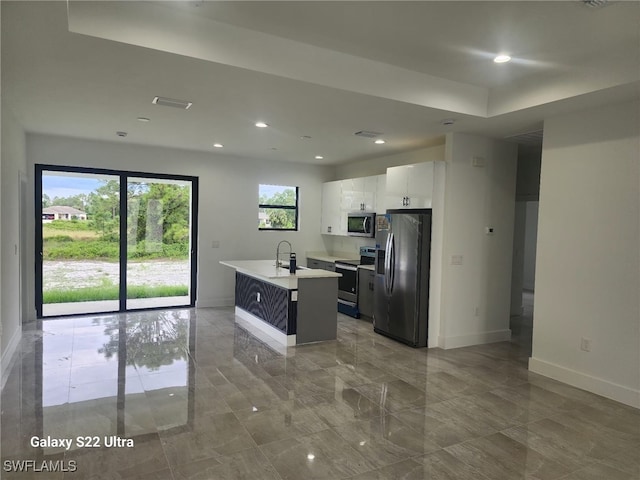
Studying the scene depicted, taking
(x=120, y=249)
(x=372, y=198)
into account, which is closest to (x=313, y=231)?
(x=372, y=198)

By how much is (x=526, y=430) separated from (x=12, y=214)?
5.51 metres

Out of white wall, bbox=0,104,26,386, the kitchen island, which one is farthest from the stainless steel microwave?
white wall, bbox=0,104,26,386

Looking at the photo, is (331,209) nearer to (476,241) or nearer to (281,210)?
(281,210)

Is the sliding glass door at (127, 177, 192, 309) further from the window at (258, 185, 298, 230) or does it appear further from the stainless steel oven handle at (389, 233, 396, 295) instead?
the stainless steel oven handle at (389, 233, 396, 295)

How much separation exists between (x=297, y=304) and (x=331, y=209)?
3.18 m

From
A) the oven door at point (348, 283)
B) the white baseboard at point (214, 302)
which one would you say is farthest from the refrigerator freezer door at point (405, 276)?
the white baseboard at point (214, 302)

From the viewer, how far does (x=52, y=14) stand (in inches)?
94.7

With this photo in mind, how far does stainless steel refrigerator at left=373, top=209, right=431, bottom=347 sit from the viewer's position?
16.9ft

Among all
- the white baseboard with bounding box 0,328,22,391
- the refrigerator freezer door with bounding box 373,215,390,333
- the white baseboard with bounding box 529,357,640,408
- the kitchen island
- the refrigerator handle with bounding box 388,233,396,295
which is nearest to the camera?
the white baseboard with bounding box 529,357,640,408

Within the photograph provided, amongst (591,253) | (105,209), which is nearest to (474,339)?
(591,253)

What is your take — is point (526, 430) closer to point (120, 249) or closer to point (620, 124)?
point (620, 124)

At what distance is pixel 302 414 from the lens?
3234 mm

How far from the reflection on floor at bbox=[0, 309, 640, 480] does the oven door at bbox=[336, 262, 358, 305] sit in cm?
175

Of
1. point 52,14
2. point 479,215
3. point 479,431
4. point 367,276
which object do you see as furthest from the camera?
point 367,276
